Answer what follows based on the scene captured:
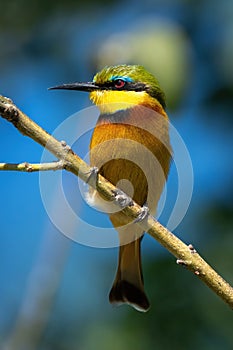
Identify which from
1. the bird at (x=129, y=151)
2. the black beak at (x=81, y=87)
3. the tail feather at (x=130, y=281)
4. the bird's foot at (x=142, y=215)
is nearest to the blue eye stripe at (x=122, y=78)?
the bird at (x=129, y=151)

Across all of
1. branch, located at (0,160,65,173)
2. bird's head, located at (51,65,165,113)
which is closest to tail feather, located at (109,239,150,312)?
bird's head, located at (51,65,165,113)

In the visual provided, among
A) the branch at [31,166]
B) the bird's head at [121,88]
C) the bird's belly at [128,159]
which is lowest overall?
the branch at [31,166]

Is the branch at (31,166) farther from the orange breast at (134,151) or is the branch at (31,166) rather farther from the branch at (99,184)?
the orange breast at (134,151)

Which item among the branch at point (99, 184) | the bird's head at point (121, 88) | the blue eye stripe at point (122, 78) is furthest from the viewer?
the blue eye stripe at point (122, 78)

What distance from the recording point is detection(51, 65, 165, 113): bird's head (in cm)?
282

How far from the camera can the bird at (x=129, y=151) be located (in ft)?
8.79

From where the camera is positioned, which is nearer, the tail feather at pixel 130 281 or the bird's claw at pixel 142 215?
the bird's claw at pixel 142 215

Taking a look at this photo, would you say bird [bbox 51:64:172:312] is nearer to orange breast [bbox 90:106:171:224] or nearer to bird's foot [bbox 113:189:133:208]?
orange breast [bbox 90:106:171:224]

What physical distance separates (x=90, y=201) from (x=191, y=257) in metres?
0.87

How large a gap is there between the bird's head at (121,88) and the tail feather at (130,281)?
0.54 metres

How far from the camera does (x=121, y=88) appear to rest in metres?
2.95

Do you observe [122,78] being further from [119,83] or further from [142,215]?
[142,215]

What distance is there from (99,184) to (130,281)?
874mm

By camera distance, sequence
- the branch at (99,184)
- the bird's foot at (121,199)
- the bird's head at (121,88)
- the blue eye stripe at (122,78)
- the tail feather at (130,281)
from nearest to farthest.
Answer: the branch at (99,184) → the bird's foot at (121,199) → the tail feather at (130,281) → the bird's head at (121,88) → the blue eye stripe at (122,78)
